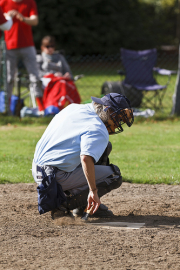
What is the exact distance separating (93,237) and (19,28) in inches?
242

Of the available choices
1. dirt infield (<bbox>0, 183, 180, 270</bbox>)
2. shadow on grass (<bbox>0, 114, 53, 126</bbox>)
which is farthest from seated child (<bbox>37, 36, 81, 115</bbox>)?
dirt infield (<bbox>0, 183, 180, 270</bbox>)

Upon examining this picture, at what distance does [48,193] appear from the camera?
12.2 ft

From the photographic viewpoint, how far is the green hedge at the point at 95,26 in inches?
784

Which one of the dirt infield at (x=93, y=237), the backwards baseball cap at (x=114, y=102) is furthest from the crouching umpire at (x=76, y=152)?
the dirt infield at (x=93, y=237)

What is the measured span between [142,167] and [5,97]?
4.08 metres

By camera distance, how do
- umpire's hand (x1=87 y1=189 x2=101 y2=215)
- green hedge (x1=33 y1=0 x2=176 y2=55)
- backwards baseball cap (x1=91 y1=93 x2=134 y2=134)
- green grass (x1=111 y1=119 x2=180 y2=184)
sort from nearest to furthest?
1. umpire's hand (x1=87 y1=189 x2=101 y2=215)
2. backwards baseball cap (x1=91 y1=93 x2=134 y2=134)
3. green grass (x1=111 y1=119 x2=180 y2=184)
4. green hedge (x1=33 y1=0 x2=176 y2=55)

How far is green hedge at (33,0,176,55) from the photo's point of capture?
65.3ft

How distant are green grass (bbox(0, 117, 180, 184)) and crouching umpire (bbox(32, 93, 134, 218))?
1521 mm

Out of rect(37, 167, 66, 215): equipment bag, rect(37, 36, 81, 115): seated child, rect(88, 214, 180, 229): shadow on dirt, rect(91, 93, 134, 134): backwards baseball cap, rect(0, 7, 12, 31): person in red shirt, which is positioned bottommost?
rect(37, 36, 81, 115): seated child

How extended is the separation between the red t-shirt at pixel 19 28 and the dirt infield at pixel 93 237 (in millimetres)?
4546

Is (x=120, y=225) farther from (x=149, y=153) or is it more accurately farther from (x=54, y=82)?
(x=54, y=82)

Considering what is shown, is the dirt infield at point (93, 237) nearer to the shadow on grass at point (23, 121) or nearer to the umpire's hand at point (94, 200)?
the umpire's hand at point (94, 200)

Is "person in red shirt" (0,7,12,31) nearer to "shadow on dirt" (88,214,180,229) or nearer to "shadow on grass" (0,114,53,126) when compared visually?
"shadow on grass" (0,114,53,126)

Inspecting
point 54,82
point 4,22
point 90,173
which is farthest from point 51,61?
point 90,173
